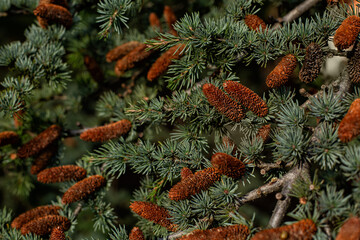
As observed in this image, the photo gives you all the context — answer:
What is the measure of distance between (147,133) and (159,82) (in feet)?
0.73

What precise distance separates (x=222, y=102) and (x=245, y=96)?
6 centimetres

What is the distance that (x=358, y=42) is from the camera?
0.78m

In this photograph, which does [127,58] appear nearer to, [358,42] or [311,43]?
[311,43]

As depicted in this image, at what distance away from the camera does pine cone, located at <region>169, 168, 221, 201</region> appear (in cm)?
77

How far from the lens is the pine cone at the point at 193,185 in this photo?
2.52ft

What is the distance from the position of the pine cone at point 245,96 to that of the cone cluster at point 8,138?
0.80m

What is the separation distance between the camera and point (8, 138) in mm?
1103

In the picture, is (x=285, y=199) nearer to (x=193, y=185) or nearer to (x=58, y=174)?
(x=193, y=185)

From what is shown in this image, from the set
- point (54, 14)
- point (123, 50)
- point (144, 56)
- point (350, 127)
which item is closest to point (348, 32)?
point (350, 127)

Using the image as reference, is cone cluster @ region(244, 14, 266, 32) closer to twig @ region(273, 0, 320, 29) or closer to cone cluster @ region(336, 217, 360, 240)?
twig @ region(273, 0, 320, 29)

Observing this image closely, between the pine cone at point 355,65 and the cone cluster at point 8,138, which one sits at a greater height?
the pine cone at point 355,65

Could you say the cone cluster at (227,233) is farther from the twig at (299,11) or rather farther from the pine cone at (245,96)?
the twig at (299,11)

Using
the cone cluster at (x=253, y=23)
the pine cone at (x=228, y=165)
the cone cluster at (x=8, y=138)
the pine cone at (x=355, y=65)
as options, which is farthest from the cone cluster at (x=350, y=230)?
the cone cluster at (x=8, y=138)

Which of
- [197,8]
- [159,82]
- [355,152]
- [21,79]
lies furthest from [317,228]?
[197,8]
